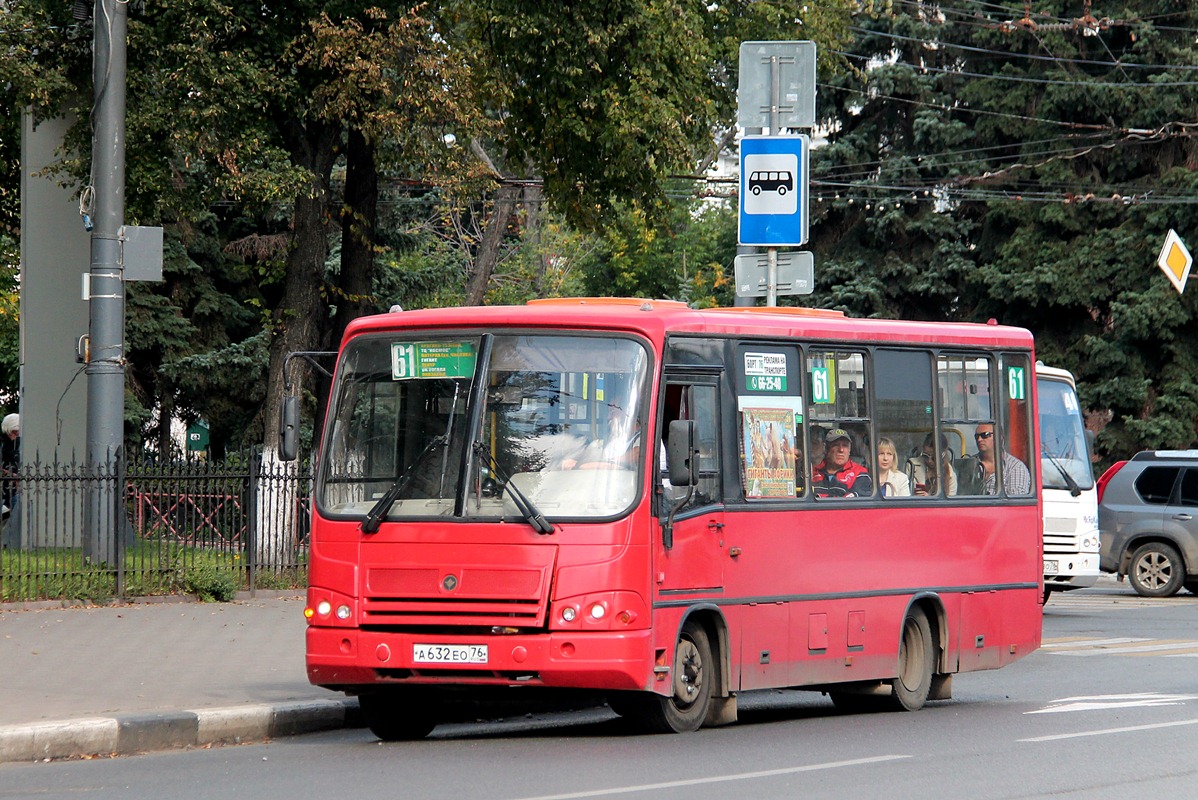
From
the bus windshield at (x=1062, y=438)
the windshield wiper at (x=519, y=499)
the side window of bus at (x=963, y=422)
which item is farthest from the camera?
the bus windshield at (x=1062, y=438)

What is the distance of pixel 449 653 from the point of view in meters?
10.4

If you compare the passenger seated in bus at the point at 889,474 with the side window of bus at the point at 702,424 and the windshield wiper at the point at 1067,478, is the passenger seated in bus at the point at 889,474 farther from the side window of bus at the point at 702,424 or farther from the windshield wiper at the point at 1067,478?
the windshield wiper at the point at 1067,478

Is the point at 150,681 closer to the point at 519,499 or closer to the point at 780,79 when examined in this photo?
the point at 519,499

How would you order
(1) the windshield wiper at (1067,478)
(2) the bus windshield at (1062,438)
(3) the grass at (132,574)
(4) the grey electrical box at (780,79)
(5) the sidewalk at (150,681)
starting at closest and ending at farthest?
(5) the sidewalk at (150,681) → (4) the grey electrical box at (780,79) → (3) the grass at (132,574) → (1) the windshield wiper at (1067,478) → (2) the bus windshield at (1062,438)

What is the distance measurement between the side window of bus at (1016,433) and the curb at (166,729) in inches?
215

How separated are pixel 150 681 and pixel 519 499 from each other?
378 centimetres

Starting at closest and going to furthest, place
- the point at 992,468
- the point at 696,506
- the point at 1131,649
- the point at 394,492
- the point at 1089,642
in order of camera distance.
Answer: the point at 394,492, the point at 696,506, the point at 992,468, the point at 1131,649, the point at 1089,642

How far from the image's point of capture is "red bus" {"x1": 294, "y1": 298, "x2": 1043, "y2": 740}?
10.4 meters

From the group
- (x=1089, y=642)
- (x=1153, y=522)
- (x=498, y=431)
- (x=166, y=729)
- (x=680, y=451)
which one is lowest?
(x=1089, y=642)

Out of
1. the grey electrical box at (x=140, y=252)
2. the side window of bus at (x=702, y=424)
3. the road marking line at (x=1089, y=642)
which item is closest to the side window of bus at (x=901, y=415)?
the side window of bus at (x=702, y=424)

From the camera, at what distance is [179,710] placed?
11156mm

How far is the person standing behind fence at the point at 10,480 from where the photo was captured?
18.1m

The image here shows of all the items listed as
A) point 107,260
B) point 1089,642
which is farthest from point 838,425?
point 107,260

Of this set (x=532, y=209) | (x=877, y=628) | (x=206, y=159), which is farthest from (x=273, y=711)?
(x=532, y=209)
